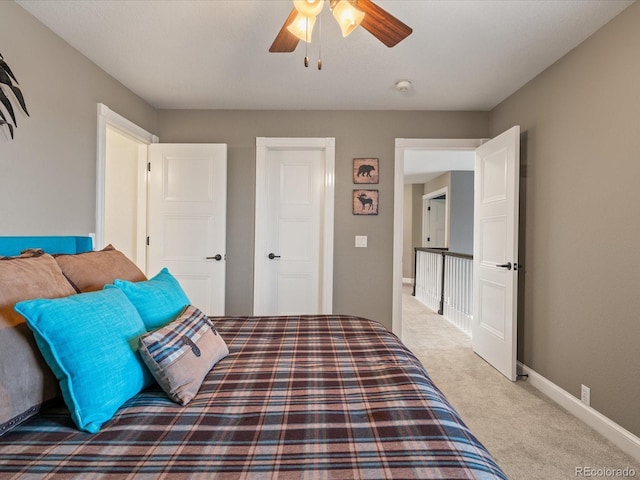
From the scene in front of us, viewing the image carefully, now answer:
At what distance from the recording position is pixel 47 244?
2047mm

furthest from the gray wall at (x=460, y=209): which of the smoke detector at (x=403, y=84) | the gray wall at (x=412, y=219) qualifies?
the smoke detector at (x=403, y=84)

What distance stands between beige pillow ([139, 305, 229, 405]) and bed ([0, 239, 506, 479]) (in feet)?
0.12

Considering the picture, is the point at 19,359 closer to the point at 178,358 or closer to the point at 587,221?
the point at 178,358

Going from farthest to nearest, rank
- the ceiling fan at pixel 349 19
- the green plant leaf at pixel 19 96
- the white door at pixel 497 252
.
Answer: the white door at pixel 497 252 < the green plant leaf at pixel 19 96 < the ceiling fan at pixel 349 19

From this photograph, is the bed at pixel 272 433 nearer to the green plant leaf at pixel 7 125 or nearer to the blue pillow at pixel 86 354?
the blue pillow at pixel 86 354

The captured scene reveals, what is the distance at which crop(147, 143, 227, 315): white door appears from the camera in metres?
3.41

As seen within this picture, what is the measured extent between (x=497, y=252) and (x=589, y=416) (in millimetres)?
1331

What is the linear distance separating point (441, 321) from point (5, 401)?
4.81 meters

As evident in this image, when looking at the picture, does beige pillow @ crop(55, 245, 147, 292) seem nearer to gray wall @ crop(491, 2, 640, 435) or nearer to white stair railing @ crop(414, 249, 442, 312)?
gray wall @ crop(491, 2, 640, 435)

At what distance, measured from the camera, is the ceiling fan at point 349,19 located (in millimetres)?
Answer: 1441

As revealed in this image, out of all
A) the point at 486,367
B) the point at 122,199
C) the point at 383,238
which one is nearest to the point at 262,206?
the point at 383,238

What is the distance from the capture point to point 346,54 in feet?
8.01

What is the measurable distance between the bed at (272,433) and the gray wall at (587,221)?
4.94 feet

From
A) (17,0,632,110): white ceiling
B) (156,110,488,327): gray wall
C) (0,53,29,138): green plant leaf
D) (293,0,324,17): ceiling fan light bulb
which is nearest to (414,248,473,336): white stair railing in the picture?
(156,110,488,327): gray wall
